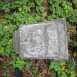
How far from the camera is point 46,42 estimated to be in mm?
2674

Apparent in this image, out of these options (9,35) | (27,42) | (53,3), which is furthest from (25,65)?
(53,3)

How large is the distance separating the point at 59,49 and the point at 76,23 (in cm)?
202

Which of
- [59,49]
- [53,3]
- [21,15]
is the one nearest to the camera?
[59,49]

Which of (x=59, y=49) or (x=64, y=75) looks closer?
(x=59, y=49)

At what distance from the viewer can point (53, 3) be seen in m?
4.51

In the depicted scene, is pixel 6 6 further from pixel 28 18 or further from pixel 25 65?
pixel 25 65

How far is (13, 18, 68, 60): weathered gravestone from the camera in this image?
8.70ft

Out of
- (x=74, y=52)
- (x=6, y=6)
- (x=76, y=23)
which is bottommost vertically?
(x=74, y=52)

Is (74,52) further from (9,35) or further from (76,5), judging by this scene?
(9,35)

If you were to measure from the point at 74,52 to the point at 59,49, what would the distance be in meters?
1.69

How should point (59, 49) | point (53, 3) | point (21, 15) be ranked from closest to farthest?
point (59, 49) → point (21, 15) → point (53, 3)

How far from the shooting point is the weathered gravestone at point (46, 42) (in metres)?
2.65

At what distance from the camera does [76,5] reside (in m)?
4.64

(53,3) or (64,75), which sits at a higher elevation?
(53,3)
